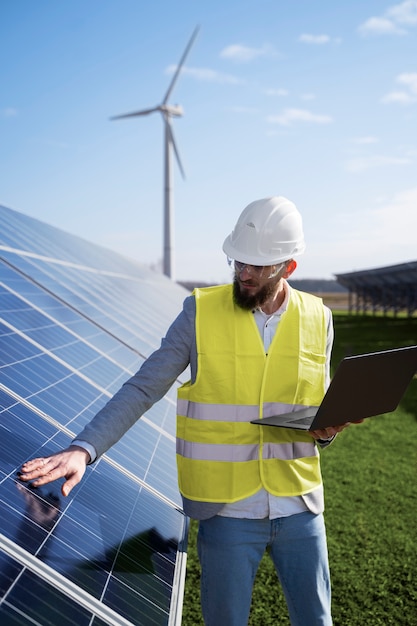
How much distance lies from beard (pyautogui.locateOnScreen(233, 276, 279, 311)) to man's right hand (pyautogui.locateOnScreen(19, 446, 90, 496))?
41.0 inches

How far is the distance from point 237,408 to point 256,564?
73 cm

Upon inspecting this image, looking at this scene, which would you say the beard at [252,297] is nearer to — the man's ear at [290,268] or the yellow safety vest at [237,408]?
the yellow safety vest at [237,408]

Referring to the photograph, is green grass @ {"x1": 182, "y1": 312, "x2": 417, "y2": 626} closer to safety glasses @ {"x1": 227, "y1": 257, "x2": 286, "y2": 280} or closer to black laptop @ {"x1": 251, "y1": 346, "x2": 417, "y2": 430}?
black laptop @ {"x1": 251, "y1": 346, "x2": 417, "y2": 430}

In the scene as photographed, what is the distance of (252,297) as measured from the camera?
10.1 feet

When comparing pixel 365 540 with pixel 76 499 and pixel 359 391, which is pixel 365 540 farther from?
pixel 76 499

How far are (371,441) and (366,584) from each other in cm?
531

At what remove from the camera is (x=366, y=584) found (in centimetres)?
573

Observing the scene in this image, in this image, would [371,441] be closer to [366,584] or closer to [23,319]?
[366,584]

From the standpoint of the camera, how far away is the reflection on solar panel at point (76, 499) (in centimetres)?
216

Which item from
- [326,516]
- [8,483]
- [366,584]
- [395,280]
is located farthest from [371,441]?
[395,280]

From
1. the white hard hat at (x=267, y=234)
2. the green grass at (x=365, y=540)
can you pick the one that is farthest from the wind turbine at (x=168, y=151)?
the white hard hat at (x=267, y=234)

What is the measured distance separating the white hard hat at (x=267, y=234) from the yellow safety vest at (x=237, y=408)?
248 millimetres

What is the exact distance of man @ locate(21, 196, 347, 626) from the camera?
2.89m

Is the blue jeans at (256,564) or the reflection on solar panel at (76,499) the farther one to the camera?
the blue jeans at (256,564)
